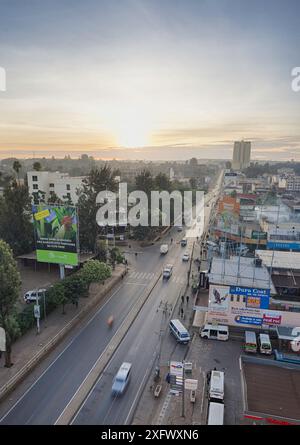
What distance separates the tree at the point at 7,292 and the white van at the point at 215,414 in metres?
9.38

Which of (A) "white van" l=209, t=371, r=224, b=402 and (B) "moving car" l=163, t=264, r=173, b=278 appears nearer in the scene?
(A) "white van" l=209, t=371, r=224, b=402

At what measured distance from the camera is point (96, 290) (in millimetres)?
23156

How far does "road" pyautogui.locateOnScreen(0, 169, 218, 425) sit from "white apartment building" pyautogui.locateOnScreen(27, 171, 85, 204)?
27.5 meters

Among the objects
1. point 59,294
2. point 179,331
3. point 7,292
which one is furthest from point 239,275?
point 7,292

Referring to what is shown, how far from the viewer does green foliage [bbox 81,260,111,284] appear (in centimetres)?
2083

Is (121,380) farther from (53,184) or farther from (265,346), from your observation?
(53,184)

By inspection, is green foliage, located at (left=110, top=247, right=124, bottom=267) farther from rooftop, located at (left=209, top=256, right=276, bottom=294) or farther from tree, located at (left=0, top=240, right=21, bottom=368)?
tree, located at (left=0, top=240, right=21, bottom=368)

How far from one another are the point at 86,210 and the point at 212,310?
49.9 feet

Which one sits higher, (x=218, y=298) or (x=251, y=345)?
(x=218, y=298)

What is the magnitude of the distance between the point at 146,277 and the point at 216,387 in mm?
14509

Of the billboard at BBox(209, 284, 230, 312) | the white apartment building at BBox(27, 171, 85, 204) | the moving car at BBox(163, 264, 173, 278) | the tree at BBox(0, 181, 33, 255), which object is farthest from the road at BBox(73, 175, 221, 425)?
the white apartment building at BBox(27, 171, 85, 204)

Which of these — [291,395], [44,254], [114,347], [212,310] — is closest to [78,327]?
[114,347]

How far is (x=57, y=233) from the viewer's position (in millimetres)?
21188

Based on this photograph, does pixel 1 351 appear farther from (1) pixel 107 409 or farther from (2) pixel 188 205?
(2) pixel 188 205
